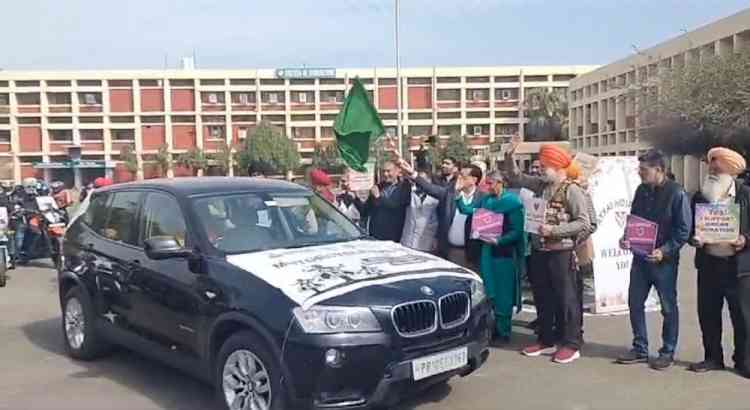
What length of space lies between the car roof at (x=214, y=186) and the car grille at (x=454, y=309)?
6.60ft

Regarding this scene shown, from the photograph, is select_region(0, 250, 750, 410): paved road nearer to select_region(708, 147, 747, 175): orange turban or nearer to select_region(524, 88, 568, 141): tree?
select_region(708, 147, 747, 175): orange turban

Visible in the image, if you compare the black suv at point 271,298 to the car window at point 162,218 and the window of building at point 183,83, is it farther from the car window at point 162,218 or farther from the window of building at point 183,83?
the window of building at point 183,83

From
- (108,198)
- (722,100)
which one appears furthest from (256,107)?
(108,198)

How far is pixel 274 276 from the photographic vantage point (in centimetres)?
481

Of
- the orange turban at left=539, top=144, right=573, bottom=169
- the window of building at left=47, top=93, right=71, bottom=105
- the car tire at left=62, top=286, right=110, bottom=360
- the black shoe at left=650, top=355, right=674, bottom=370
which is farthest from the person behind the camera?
the window of building at left=47, top=93, right=71, bottom=105

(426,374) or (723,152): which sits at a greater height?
(723,152)

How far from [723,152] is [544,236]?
5.37 feet

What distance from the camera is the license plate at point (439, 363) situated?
4691 millimetres

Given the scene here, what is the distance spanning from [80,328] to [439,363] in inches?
155

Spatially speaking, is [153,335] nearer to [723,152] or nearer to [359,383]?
[359,383]

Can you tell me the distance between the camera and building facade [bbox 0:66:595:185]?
89.1 metres

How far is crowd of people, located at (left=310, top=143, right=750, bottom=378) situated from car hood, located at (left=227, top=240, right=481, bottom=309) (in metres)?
1.52

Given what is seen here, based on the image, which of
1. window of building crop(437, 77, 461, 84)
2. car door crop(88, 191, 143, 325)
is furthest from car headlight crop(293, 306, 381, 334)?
window of building crop(437, 77, 461, 84)

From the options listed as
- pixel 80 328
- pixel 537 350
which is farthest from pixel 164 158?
pixel 537 350
